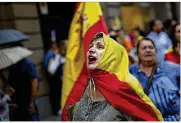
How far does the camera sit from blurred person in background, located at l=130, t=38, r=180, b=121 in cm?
419

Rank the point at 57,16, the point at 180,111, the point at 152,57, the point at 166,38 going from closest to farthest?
the point at 180,111
the point at 152,57
the point at 166,38
the point at 57,16

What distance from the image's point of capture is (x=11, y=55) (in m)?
4.74

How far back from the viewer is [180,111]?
4184 millimetres

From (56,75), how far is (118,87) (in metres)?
5.79

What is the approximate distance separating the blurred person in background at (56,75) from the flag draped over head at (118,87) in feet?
17.9

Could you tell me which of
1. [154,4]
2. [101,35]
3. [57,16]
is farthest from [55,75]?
A: [154,4]

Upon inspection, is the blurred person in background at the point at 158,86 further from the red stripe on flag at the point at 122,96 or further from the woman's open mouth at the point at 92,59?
the woman's open mouth at the point at 92,59

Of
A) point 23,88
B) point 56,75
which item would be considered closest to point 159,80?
point 23,88

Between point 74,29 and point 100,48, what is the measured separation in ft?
7.03

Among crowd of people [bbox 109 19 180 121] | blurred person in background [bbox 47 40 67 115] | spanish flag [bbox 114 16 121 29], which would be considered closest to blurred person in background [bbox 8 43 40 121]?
crowd of people [bbox 109 19 180 121]

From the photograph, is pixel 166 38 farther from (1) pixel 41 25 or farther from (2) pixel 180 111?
(2) pixel 180 111

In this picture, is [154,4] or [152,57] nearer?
[152,57]

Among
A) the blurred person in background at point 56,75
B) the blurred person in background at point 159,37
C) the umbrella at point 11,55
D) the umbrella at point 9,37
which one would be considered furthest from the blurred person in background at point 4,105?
the blurred person in background at point 159,37

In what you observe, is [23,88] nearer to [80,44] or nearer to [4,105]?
[4,105]
